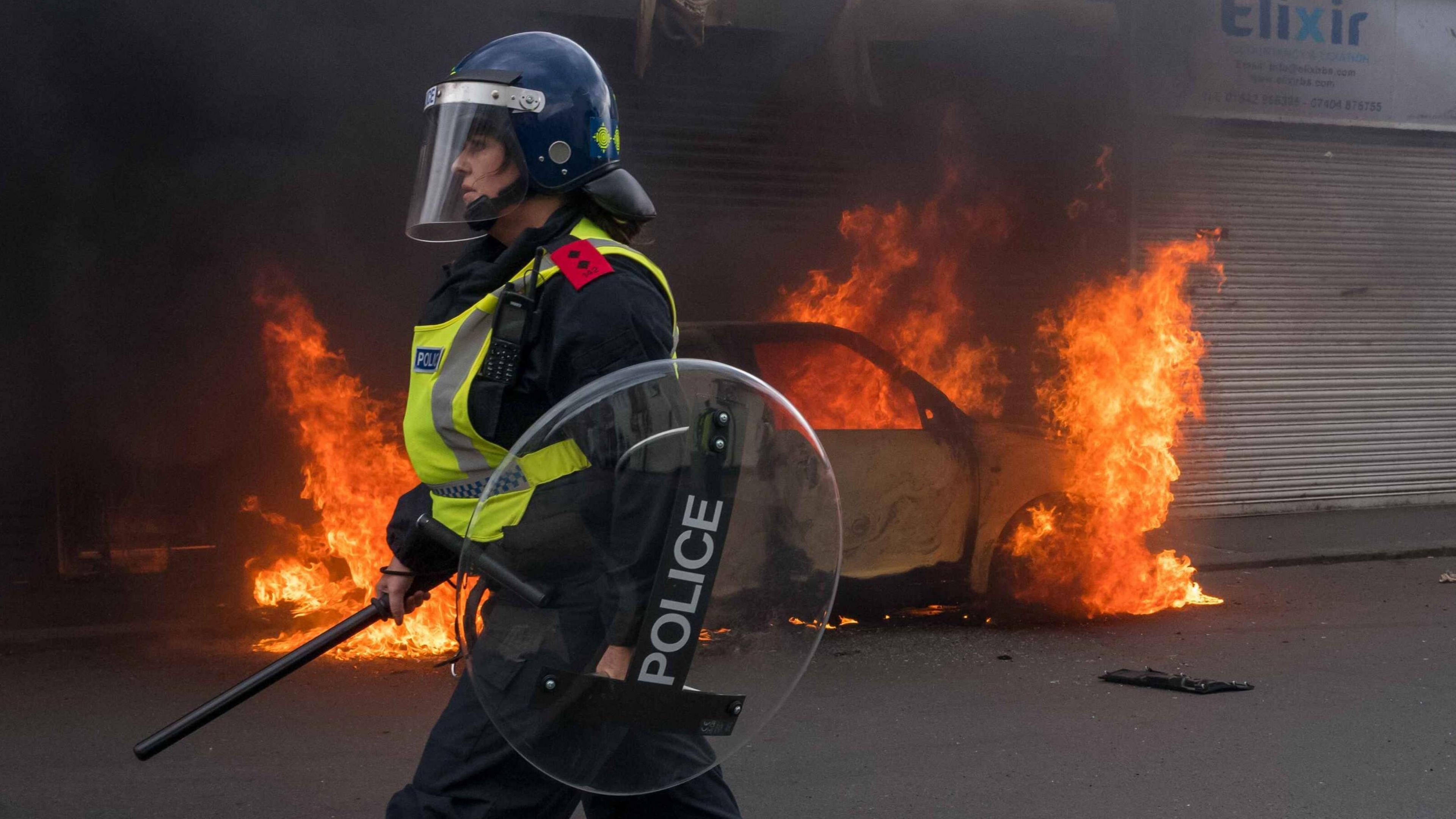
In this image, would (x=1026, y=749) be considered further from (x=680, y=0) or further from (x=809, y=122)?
(x=809, y=122)

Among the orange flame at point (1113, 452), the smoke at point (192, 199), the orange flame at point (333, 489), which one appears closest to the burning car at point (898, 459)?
the orange flame at point (1113, 452)

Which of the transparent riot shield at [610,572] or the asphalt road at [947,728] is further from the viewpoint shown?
the asphalt road at [947,728]

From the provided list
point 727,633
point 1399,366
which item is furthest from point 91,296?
point 1399,366

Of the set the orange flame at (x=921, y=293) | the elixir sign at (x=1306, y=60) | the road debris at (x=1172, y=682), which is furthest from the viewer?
the elixir sign at (x=1306, y=60)

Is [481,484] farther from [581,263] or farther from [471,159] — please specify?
[471,159]

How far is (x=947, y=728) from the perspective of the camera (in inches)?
186

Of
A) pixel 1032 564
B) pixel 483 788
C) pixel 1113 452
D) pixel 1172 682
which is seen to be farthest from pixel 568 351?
pixel 1113 452

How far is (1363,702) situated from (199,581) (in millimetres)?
5943

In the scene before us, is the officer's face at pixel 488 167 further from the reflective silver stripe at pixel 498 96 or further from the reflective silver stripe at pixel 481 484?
the reflective silver stripe at pixel 481 484

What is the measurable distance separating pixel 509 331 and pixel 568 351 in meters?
0.09

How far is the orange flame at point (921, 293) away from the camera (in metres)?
9.53

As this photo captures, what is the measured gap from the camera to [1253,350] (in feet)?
35.1

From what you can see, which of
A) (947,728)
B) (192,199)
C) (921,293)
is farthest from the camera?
(921,293)

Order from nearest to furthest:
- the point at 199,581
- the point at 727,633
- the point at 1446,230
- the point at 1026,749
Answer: the point at 727,633
the point at 1026,749
the point at 199,581
the point at 1446,230
